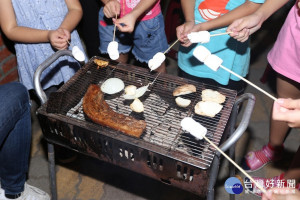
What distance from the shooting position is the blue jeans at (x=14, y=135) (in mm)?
2062

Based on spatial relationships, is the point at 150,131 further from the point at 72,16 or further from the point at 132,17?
the point at 72,16

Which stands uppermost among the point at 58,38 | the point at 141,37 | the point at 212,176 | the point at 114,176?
the point at 58,38

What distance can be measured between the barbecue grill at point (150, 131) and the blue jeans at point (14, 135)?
0.33 meters

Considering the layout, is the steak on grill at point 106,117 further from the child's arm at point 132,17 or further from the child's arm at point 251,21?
the child's arm at point 251,21

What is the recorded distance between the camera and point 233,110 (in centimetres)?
198

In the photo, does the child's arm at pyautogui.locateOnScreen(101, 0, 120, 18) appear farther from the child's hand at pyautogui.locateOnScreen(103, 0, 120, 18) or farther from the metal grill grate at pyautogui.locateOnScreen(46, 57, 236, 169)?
the metal grill grate at pyautogui.locateOnScreen(46, 57, 236, 169)

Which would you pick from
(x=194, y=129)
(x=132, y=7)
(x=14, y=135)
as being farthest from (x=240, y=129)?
(x=14, y=135)

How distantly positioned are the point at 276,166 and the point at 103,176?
1.90 m

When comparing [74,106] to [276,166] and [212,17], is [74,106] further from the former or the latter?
[276,166]

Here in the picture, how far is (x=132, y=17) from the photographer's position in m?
2.39

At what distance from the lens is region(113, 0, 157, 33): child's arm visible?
7.79 ft

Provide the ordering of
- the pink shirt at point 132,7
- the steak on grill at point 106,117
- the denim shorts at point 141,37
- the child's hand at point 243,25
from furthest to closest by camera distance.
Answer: the denim shorts at point 141,37, the pink shirt at point 132,7, the child's hand at point 243,25, the steak on grill at point 106,117

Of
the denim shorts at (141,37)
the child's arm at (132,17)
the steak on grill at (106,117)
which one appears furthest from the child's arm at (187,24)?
the steak on grill at (106,117)

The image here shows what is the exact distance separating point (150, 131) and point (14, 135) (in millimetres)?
1193
